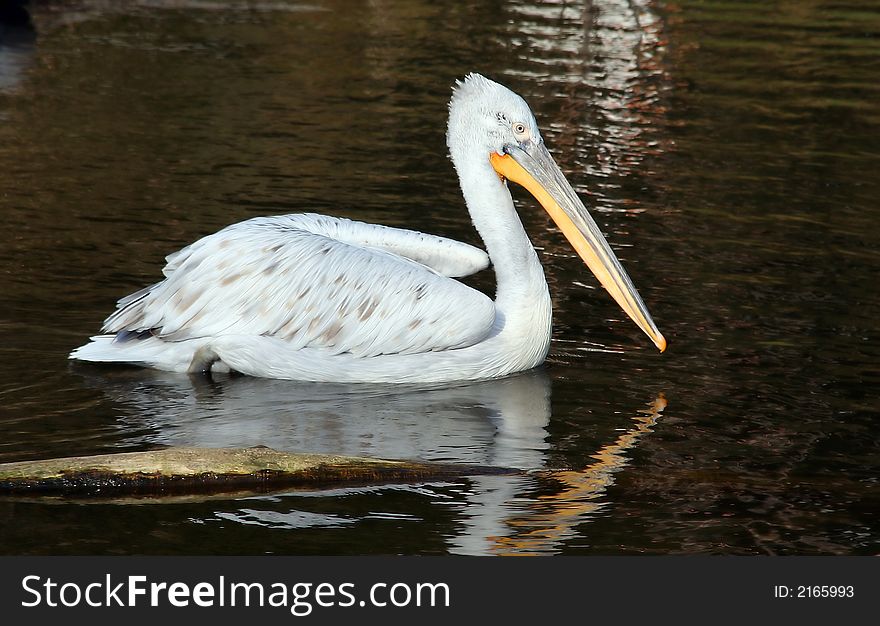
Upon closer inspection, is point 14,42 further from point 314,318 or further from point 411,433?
point 411,433

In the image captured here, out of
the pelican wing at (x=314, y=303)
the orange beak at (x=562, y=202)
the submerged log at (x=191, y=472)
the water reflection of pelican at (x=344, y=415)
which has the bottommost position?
the water reflection of pelican at (x=344, y=415)

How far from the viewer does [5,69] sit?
12.0 metres

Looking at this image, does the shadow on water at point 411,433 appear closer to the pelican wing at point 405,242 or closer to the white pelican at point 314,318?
the white pelican at point 314,318

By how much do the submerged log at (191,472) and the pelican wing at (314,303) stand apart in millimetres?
1209

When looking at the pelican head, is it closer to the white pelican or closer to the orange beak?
the orange beak

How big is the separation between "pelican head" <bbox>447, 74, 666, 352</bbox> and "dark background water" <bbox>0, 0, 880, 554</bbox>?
48 centimetres

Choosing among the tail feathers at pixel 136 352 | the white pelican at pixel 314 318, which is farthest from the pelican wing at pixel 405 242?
the tail feathers at pixel 136 352

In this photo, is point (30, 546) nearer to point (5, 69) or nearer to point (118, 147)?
point (118, 147)

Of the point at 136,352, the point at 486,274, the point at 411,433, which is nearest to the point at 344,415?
the point at 411,433

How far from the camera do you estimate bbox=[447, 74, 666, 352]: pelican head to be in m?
6.19

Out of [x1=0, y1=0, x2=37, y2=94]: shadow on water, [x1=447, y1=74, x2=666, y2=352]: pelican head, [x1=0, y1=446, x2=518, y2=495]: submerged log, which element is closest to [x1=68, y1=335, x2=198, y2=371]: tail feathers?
[x1=0, y1=446, x2=518, y2=495]: submerged log

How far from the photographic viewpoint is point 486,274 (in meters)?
7.73

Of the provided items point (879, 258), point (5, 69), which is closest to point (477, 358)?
point (879, 258)

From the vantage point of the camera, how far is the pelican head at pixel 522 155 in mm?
6188
